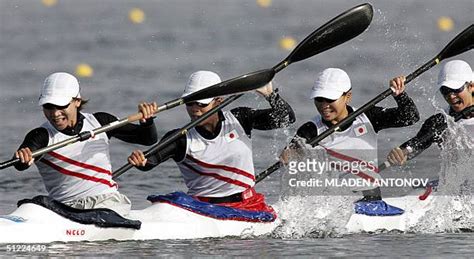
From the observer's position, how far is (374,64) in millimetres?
25422

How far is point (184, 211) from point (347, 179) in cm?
155

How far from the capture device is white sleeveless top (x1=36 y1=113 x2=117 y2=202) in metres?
10.5

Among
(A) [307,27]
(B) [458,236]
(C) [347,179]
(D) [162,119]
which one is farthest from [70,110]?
(A) [307,27]

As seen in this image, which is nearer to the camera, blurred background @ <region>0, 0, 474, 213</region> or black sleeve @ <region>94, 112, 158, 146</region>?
black sleeve @ <region>94, 112, 158, 146</region>

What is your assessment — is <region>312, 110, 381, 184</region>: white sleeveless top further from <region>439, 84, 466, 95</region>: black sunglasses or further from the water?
<region>439, 84, 466, 95</region>: black sunglasses

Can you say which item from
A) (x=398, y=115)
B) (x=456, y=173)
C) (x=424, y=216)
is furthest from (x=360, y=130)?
(x=456, y=173)

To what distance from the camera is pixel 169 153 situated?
1098cm

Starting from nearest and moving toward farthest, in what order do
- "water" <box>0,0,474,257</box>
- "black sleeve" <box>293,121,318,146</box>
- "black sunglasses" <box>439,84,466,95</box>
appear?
1. "water" <box>0,0,474,257</box>
2. "black sleeve" <box>293,121,318,146</box>
3. "black sunglasses" <box>439,84,466,95</box>

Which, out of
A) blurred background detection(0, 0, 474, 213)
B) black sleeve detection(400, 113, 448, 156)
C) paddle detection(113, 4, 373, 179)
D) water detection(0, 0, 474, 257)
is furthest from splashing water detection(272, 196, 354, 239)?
blurred background detection(0, 0, 474, 213)

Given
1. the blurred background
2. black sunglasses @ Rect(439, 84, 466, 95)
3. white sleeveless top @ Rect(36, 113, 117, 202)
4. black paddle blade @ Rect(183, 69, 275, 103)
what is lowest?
white sleeveless top @ Rect(36, 113, 117, 202)

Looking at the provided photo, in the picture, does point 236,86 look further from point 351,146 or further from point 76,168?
point 76,168

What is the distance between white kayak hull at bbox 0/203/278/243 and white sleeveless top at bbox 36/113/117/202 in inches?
13.9

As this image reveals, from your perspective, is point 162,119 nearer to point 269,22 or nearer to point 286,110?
point 286,110

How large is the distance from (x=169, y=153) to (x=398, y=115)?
2036mm
